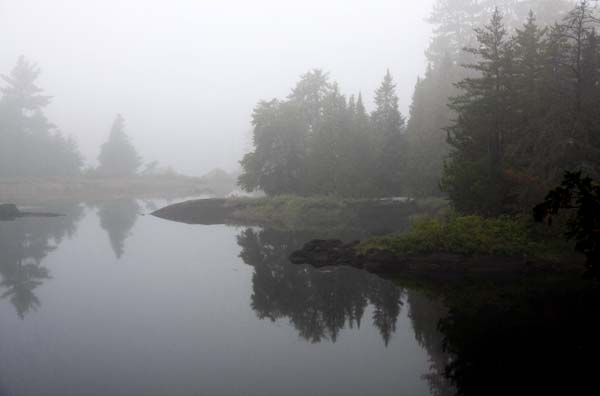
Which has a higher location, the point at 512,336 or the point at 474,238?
the point at 474,238

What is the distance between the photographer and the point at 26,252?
26.6 metres

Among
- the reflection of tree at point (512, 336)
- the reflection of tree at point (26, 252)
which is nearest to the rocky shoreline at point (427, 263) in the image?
the reflection of tree at point (512, 336)

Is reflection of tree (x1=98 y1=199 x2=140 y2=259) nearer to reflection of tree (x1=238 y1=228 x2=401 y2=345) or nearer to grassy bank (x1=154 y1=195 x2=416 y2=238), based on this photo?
grassy bank (x1=154 y1=195 x2=416 y2=238)

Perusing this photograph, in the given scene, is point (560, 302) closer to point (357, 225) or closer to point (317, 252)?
point (317, 252)

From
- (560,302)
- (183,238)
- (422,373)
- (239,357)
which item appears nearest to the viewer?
(422,373)

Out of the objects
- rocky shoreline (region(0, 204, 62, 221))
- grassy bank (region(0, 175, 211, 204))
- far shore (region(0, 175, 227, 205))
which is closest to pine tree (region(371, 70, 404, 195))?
rocky shoreline (region(0, 204, 62, 221))

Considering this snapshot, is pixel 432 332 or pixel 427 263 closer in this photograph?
pixel 432 332

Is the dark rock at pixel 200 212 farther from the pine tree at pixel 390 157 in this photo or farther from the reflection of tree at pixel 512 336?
the reflection of tree at pixel 512 336

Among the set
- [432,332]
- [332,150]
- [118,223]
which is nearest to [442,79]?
[332,150]

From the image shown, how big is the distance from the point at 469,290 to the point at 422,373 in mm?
7267

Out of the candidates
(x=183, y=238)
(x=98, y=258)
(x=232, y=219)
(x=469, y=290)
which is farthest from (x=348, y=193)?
(x=469, y=290)

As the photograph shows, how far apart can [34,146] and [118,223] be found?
54816 millimetres

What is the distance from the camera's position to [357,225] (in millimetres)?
36938

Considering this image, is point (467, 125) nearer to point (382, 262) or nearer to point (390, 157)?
point (382, 262)
